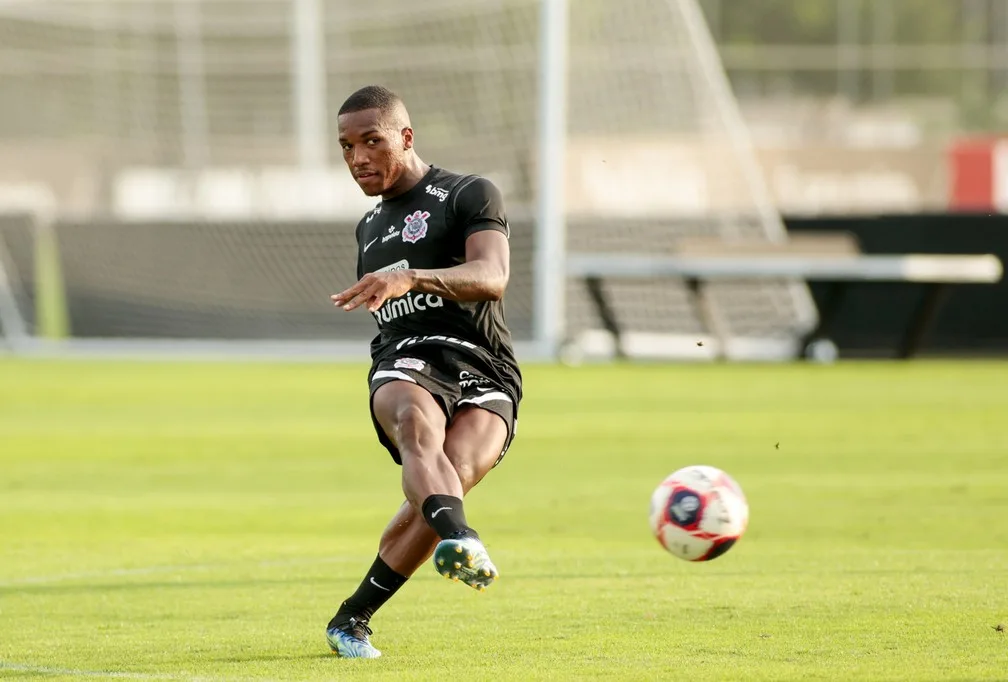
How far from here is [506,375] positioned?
6719 millimetres

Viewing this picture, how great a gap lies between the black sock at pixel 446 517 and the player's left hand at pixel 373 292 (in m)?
0.71

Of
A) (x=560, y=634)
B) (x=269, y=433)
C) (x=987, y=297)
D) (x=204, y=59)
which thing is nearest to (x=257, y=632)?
(x=560, y=634)

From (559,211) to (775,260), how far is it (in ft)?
10.3

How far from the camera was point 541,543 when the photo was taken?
980 centimetres

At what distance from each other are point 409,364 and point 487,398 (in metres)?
0.33

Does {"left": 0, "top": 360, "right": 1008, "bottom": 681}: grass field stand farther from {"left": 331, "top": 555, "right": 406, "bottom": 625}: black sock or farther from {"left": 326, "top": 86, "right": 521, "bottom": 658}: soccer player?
{"left": 326, "top": 86, "right": 521, "bottom": 658}: soccer player

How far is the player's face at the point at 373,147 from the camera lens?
6500 millimetres

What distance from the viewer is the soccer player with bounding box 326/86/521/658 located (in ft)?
20.7

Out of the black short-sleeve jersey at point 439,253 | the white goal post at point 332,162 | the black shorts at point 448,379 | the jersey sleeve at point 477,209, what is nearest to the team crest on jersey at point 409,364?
the black shorts at point 448,379

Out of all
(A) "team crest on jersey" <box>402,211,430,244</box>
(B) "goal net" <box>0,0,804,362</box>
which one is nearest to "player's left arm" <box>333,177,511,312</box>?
(A) "team crest on jersey" <box>402,211,430,244</box>

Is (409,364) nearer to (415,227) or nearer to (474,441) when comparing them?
(474,441)

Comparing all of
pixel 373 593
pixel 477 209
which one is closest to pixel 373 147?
pixel 477 209

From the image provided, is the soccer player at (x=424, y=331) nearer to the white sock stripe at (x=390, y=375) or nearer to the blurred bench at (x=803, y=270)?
the white sock stripe at (x=390, y=375)

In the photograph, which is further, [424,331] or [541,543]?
[541,543]
